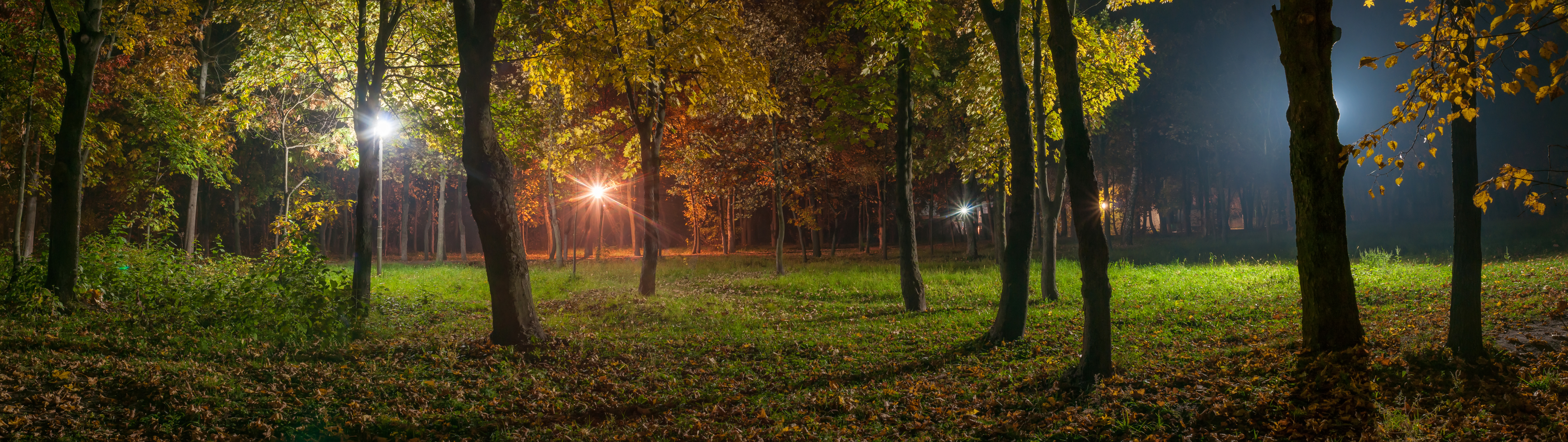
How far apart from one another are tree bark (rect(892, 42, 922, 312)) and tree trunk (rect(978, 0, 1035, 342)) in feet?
10.4

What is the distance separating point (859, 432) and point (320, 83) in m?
14.4

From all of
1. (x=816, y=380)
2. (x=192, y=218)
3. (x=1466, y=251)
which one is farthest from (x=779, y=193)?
(x=1466, y=251)

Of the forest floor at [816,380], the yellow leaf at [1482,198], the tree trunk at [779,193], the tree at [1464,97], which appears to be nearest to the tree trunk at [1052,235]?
the forest floor at [816,380]

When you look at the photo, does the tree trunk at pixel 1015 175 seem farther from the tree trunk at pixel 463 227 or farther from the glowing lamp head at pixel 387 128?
the tree trunk at pixel 463 227

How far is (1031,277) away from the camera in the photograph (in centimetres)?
1683

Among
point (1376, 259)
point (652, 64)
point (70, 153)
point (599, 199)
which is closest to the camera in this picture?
point (70, 153)

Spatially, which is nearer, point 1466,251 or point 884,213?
point 1466,251

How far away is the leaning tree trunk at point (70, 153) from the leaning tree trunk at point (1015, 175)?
40.6 ft

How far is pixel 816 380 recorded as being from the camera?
24.3ft

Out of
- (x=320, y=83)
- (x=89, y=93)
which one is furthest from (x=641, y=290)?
(x=89, y=93)

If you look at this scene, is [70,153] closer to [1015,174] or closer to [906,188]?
[906,188]

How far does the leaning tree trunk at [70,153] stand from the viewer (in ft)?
29.6

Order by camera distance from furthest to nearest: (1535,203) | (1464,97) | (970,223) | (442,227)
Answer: (442,227)
(970,223)
(1464,97)
(1535,203)

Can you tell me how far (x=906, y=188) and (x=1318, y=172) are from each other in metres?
7.28
